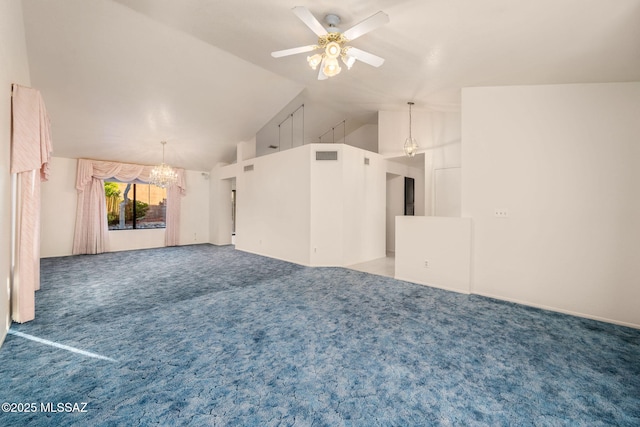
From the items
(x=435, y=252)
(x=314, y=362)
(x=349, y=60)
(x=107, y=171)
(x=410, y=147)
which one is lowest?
(x=314, y=362)

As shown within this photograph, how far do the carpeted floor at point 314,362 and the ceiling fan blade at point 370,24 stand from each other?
3005 millimetres

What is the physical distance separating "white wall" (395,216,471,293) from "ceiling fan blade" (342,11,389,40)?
2903 millimetres

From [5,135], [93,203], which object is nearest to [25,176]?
[5,135]

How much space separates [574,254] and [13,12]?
22.0 feet

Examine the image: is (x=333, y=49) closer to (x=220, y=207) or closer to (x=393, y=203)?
(x=393, y=203)

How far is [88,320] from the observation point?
296 cm

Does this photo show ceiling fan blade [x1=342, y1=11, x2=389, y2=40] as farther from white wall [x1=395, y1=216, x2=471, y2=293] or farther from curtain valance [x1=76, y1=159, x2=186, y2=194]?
curtain valance [x1=76, y1=159, x2=186, y2=194]

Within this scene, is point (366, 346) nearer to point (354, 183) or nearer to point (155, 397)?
point (155, 397)

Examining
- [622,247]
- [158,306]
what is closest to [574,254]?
[622,247]

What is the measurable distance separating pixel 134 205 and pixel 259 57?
6708 millimetres

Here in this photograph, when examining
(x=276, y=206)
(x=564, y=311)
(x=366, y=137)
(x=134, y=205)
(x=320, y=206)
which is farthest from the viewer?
(x=366, y=137)

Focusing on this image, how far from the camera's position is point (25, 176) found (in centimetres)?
288

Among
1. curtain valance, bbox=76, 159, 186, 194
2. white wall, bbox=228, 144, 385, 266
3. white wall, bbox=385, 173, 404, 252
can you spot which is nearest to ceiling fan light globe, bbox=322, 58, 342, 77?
white wall, bbox=228, 144, 385, 266

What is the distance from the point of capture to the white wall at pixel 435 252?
13.2 feet
